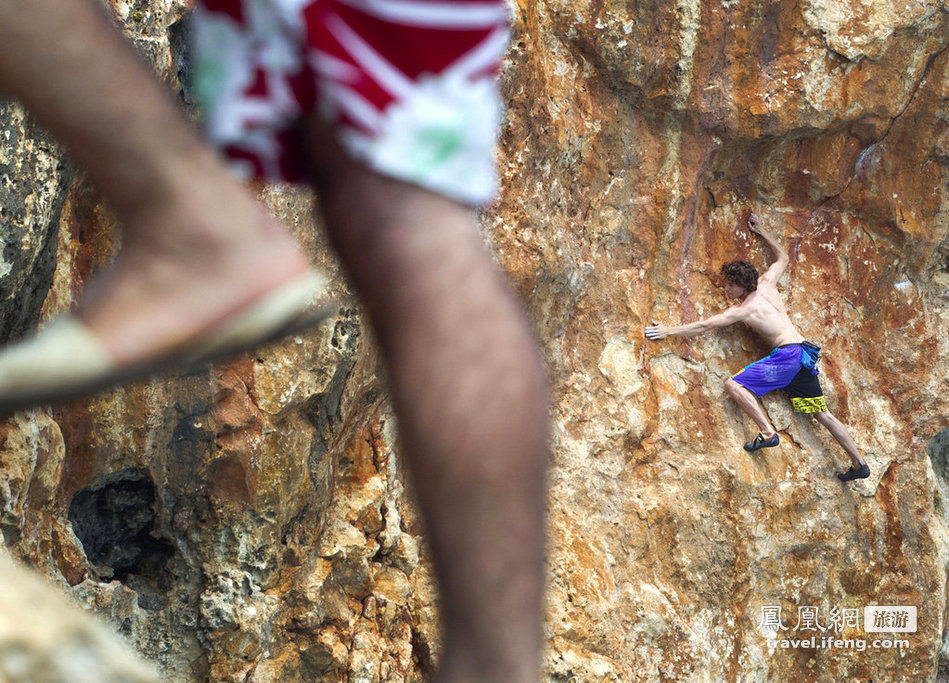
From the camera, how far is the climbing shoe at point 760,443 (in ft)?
12.7

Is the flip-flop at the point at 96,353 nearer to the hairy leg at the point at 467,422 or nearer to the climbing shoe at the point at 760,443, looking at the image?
the hairy leg at the point at 467,422

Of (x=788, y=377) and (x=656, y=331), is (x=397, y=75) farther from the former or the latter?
(x=788, y=377)

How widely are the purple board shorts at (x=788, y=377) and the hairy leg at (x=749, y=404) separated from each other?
31 mm

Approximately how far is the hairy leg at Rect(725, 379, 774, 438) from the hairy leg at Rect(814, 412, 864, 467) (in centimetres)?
28

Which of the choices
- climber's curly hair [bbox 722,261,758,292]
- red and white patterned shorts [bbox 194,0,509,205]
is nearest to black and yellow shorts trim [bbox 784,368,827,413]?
climber's curly hair [bbox 722,261,758,292]

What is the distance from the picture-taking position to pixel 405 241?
0.52m

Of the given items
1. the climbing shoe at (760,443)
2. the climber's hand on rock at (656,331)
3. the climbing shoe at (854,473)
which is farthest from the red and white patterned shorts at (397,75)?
the climbing shoe at (854,473)

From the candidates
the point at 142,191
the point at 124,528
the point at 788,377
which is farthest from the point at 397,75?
the point at 788,377

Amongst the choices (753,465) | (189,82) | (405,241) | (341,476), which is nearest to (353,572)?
(341,476)

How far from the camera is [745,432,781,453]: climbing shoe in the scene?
3865 millimetres

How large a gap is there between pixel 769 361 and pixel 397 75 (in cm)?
366

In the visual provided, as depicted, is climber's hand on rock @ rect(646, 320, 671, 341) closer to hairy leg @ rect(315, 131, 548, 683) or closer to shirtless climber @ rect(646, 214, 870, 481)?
shirtless climber @ rect(646, 214, 870, 481)

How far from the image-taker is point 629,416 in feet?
12.0

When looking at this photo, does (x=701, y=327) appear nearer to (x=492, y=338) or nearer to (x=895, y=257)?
(x=895, y=257)
